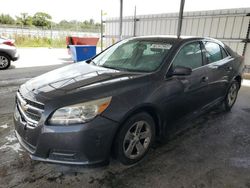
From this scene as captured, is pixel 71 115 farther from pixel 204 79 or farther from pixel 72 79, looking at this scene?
pixel 204 79

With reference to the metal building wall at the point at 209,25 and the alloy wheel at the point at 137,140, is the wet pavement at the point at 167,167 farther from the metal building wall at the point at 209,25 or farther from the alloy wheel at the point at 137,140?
the metal building wall at the point at 209,25

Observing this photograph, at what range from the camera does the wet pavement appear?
2105 millimetres

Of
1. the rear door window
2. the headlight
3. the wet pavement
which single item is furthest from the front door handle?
the headlight

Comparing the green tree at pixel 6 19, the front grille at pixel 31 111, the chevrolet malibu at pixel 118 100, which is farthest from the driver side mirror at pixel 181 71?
the green tree at pixel 6 19

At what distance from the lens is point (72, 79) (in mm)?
2367

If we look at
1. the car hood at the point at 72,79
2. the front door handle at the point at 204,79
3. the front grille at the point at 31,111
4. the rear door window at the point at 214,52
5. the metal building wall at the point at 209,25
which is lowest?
the front grille at the point at 31,111

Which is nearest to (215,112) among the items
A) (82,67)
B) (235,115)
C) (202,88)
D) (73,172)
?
(235,115)

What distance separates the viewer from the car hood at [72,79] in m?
2.14

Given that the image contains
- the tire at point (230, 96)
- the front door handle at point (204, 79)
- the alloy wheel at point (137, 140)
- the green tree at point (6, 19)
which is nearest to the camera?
the alloy wheel at point (137, 140)

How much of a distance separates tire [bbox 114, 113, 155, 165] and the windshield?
2.16ft

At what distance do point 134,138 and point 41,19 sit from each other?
5718cm

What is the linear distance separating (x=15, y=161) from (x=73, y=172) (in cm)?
73

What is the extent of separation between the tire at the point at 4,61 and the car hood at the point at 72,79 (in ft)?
20.2

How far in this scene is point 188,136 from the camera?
3084mm
